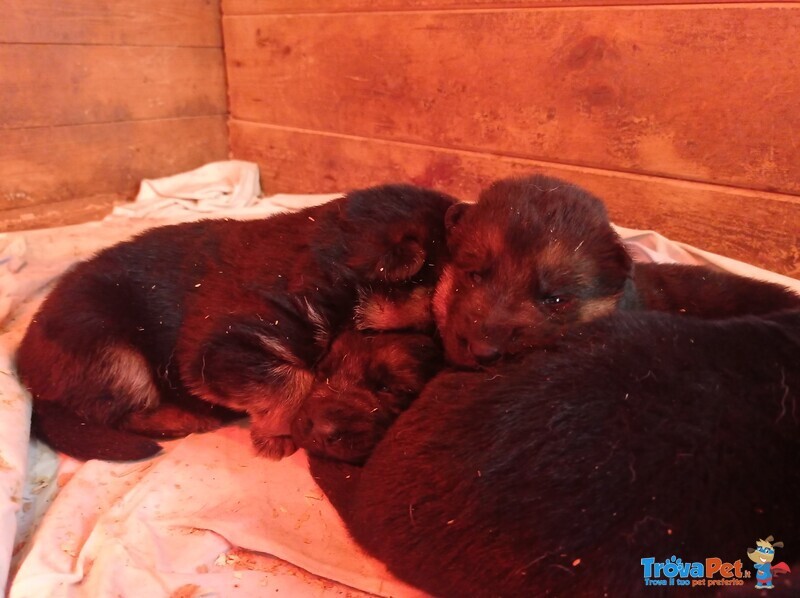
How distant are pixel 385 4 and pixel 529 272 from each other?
9.94 feet

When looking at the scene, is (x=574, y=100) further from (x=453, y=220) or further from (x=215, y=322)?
(x=215, y=322)

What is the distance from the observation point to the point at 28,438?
265cm

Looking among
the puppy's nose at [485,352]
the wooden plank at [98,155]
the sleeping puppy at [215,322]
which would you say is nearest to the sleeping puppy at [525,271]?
the puppy's nose at [485,352]

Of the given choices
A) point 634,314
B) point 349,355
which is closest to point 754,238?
point 634,314

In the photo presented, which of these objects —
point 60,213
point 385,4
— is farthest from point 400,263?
point 60,213

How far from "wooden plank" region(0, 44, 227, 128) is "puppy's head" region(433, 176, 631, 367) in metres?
3.84

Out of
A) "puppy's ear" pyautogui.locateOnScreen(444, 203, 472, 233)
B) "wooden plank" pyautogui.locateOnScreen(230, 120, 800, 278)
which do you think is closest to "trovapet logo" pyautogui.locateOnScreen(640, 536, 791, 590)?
"puppy's ear" pyautogui.locateOnScreen(444, 203, 472, 233)

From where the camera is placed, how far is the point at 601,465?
170 cm

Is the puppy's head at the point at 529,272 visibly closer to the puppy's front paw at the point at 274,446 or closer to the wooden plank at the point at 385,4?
the puppy's front paw at the point at 274,446

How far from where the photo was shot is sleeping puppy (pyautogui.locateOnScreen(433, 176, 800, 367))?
88.2 inches

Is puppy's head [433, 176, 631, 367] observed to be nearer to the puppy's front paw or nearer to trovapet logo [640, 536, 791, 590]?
trovapet logo [640, 536, 791, 590]

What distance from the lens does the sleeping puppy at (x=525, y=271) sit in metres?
2.24

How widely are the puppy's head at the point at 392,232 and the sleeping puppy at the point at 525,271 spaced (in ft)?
0.35

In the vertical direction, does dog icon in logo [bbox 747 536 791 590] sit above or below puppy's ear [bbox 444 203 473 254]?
below
